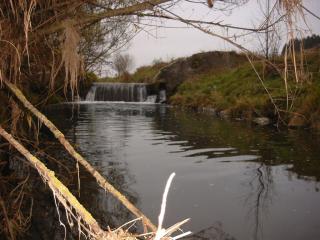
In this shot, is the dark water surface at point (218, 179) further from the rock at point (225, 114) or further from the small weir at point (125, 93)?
the small weir at point (125, 93)

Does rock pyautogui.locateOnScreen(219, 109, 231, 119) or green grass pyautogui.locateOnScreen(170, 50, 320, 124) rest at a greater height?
green grass pyautogui.locateOnScreen(170, 50, 320, 124)

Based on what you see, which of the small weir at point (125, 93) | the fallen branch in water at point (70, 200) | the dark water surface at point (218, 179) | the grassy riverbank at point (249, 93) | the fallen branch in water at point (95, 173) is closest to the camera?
the fallen branch in water at point (70, 200)

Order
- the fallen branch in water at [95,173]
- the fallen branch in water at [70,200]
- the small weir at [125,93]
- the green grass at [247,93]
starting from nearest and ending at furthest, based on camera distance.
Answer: the fallen branch in water at [70,200], the fallen branch in water at [95,173], the green grass at [247,93], the small weir at [125,93]

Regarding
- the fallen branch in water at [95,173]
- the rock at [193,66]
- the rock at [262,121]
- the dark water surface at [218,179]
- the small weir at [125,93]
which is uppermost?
the rock at [193,66]

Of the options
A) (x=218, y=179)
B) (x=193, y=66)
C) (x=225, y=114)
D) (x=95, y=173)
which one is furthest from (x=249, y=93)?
(x=95, y=173)

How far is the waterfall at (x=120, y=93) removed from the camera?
32.3 m

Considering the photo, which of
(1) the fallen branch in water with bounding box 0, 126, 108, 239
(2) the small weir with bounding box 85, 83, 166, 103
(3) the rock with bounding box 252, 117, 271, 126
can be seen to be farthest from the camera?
(2) the small weir with bounding box 85, 83, 166, 103

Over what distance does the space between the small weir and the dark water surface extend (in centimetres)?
2024

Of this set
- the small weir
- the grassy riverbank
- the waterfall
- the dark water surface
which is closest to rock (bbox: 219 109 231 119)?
the grassy riverbank

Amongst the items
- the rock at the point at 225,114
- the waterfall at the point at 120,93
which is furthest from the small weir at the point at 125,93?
the rock at the point at 225,114

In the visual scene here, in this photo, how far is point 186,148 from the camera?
9.76 metres

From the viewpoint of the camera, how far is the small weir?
32.3m

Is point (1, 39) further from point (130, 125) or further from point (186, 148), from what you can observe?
point (130, 125)

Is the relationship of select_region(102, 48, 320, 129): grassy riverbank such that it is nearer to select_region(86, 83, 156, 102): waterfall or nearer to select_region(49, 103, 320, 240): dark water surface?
select_region(49, 103, 320, 240): dark water surface
